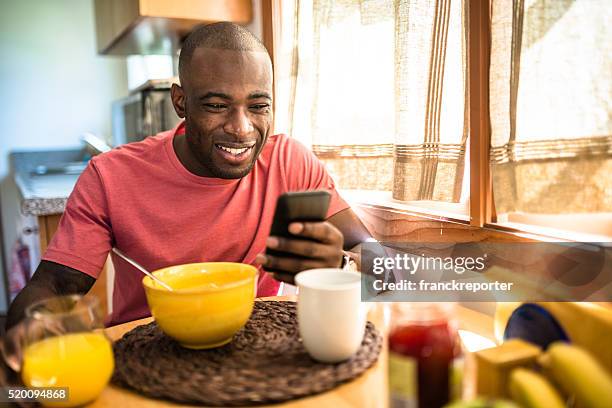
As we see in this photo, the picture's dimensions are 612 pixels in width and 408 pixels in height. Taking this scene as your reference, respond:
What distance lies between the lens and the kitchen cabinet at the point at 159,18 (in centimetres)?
220

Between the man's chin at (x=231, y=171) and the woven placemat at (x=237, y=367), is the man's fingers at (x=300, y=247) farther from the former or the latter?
the man's chin at (x=231, y=171)

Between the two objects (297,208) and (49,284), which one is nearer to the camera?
(297,208)

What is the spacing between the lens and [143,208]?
4.23ft

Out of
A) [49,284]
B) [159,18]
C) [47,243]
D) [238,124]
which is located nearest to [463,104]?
[238,124]

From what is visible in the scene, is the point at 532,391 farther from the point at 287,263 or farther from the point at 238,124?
the point at 238,124

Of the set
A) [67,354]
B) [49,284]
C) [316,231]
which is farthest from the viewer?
[49,284]

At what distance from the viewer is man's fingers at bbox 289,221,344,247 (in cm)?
87

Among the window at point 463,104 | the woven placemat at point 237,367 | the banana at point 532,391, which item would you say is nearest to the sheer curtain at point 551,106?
the window at point 463,104

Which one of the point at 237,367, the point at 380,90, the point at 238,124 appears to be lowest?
the point at 237,367

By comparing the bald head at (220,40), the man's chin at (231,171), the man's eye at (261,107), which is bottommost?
the man's chin at (231,171)

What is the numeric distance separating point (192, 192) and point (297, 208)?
55 cm

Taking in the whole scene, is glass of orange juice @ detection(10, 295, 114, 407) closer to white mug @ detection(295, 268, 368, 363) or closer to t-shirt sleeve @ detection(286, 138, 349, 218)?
white mug @ detection(295, 268, 368, 363)

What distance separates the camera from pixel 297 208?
0.85m

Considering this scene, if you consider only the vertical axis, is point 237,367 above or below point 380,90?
below
